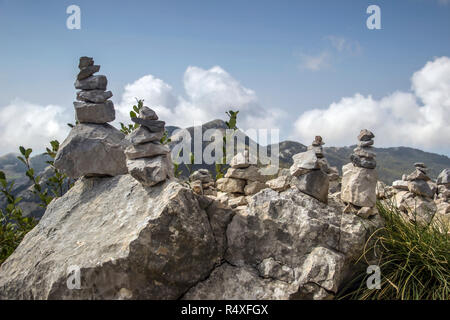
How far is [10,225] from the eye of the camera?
715 cm

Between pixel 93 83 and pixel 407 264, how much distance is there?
7065 mm

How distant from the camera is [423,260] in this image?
15.4ft

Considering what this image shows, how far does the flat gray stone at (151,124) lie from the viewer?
5.41 m

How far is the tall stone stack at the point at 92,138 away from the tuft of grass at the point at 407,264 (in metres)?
5.09

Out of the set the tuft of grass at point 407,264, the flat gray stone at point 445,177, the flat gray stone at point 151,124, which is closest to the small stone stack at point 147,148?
the flat gray stone at point 151,124

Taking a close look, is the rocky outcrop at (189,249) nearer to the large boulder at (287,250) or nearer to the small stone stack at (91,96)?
the large boulder at (287,250)

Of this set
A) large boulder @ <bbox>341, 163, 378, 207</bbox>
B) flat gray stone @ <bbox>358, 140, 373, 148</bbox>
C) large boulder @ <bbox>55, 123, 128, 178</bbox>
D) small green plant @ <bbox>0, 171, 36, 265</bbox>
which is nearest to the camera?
large boulder @ <bbox>341, 163, 378, 207</bbox>

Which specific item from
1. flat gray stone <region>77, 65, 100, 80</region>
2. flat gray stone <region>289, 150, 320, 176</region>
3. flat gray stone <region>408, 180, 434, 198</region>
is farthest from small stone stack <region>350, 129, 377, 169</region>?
flat gray stone <region>408, 180, 434, 198</region>

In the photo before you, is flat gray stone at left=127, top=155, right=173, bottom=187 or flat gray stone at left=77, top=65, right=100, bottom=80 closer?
flat gray stone at left=127, top=155, right=173, bottom=187

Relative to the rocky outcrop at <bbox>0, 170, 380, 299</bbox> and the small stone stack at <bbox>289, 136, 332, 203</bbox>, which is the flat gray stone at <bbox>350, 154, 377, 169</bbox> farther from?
the rocky outcrop at <bbox>0, 170, 380, 299</bbox>

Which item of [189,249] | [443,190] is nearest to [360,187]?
[189,249]

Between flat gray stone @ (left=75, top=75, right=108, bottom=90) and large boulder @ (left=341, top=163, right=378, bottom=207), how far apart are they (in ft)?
18.3

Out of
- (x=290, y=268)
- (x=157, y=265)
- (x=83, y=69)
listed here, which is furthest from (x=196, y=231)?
(x=83, y=69)

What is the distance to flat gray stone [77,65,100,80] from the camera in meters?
6.57
